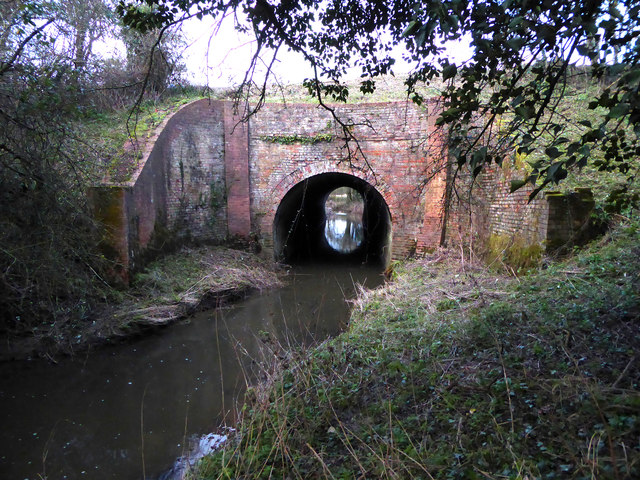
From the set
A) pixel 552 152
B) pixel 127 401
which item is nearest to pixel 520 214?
pixel 552 152

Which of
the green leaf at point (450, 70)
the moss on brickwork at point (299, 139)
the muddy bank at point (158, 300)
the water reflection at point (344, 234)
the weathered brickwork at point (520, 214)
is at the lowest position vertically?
the water reflection at point (344, 234)

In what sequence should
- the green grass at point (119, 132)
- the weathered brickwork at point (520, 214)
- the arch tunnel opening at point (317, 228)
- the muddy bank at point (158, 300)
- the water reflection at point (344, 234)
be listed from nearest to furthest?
1. the weathered brickwork at point (520, 214)
2. the muddy bank at point (158, 300)
3. the green grass at point (119, 132)
4. the arch tunnel opening at point (317, 228)
5. the water reflection at point (344, 234)

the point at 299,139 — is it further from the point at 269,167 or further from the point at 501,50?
the point at 501,50

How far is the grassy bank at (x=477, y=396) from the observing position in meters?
2.07

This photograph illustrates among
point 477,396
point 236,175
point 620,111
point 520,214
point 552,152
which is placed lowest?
point 477,396

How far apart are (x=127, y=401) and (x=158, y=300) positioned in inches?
112

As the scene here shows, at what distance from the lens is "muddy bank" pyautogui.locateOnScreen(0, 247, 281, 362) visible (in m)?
5.95

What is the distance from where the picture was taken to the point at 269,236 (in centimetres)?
1097

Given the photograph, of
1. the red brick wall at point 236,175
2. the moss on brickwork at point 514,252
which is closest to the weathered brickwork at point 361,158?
the red brick wall at point 236,175

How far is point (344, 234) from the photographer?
22.8m

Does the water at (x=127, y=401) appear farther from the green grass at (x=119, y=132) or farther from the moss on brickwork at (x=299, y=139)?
the moss on brickwork at (x=299, y=139)

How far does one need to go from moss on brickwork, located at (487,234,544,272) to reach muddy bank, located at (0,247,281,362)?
5.42 metres

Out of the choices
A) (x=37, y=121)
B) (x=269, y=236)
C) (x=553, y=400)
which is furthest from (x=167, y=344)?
(x=553, y=400)

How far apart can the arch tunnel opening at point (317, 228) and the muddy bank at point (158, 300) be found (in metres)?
1.67
